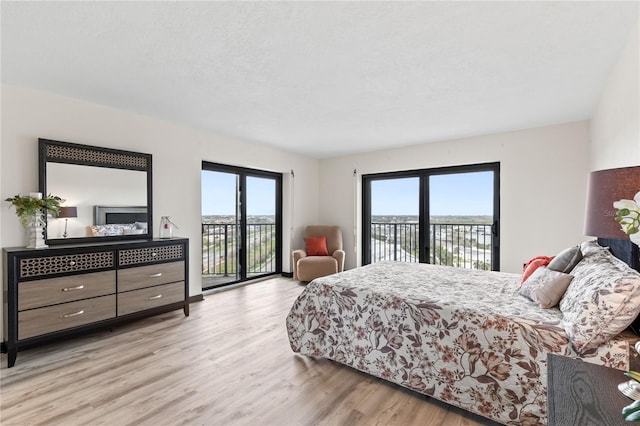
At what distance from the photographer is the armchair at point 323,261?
4.93m

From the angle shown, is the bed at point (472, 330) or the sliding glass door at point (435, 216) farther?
the sliding glass door at point (435, 216)

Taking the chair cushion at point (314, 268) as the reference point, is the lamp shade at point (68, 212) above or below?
above

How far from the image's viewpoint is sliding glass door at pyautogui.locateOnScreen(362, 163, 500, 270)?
14.8ft

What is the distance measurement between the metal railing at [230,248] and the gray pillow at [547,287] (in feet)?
13.3

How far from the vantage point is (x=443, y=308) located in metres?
1.89

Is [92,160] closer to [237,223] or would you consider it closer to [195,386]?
[237,223]

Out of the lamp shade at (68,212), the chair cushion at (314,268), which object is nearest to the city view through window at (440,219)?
the chair cushion at (314,268)

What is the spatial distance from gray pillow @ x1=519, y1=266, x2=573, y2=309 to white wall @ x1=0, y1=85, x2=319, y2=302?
3.78 meters

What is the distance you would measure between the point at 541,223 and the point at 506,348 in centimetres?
309

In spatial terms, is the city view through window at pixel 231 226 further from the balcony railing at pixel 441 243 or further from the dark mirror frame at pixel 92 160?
the balcony railing at pixel 441 243

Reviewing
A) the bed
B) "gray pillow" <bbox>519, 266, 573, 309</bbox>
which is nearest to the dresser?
the bed

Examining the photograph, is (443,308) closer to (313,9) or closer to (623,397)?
(623,397)

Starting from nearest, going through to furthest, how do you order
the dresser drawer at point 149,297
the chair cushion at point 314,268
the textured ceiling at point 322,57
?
the textured ceiling at point 322,57 < the dresser drawer at point 149,297 < the chair cushion at point 314,268

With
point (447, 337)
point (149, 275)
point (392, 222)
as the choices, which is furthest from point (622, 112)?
point (149, 275)
